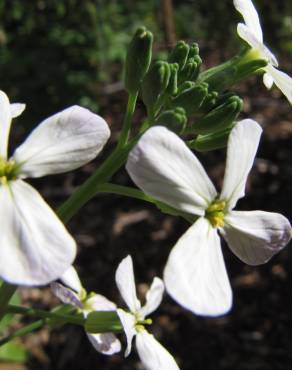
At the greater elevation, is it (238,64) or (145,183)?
(238,64)

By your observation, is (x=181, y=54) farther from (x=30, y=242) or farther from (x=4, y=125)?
Result: (x=30, y=242)

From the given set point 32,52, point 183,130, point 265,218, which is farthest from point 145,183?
point 32,52

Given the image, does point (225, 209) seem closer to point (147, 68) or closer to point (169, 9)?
point (147, 68)

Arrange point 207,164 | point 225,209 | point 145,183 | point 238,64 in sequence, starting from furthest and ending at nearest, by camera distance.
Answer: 1. point 207,164
2. point 238,64
3. point 225,209
4. point 145,183

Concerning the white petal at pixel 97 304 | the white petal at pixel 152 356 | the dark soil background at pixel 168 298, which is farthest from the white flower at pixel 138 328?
the dark soil background at pixel 168 298

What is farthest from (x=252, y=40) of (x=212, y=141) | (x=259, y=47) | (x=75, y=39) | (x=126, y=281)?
(x=75, y=39)

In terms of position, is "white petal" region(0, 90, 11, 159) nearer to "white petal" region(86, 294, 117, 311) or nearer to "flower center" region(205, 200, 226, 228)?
"flower center" region(205, 200, 226, 228)
